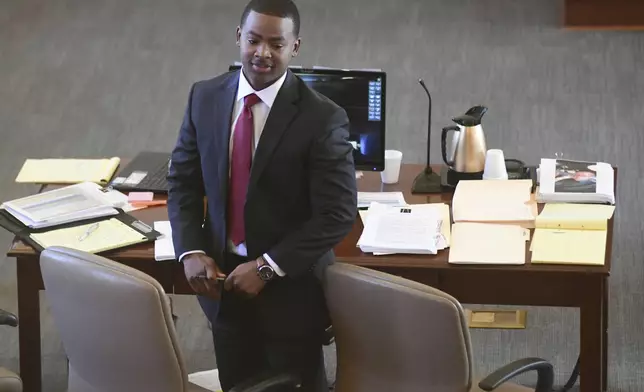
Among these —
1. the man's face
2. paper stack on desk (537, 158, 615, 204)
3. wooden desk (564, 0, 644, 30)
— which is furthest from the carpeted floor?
the man's face

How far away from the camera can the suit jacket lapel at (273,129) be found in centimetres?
258

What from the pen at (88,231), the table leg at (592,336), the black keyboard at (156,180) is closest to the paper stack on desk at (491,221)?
the table leg at (592,336)

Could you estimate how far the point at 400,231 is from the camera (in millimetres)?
3096

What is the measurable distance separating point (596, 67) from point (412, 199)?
10.3ft

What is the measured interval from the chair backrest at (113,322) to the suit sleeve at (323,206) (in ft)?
1.13

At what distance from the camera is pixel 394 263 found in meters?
2.96

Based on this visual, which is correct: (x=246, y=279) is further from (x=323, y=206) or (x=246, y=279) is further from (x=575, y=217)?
(x=575, y=217)

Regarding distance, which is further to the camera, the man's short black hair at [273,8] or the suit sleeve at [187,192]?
the suit sleeve at [187,192]

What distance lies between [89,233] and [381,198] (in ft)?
2.96

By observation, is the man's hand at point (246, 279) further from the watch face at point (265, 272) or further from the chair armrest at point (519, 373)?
the chair armrest at point (519, 373)

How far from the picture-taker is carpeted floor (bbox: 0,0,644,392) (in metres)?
5.30

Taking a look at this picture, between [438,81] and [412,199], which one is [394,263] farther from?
[438,81]

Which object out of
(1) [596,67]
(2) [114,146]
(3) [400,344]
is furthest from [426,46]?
(3) [400,344]

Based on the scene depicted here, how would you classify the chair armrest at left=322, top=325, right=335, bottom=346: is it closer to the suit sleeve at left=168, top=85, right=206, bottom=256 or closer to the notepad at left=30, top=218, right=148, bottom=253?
the suit sleeve at left=168, top=85, right=206, bottom=256
